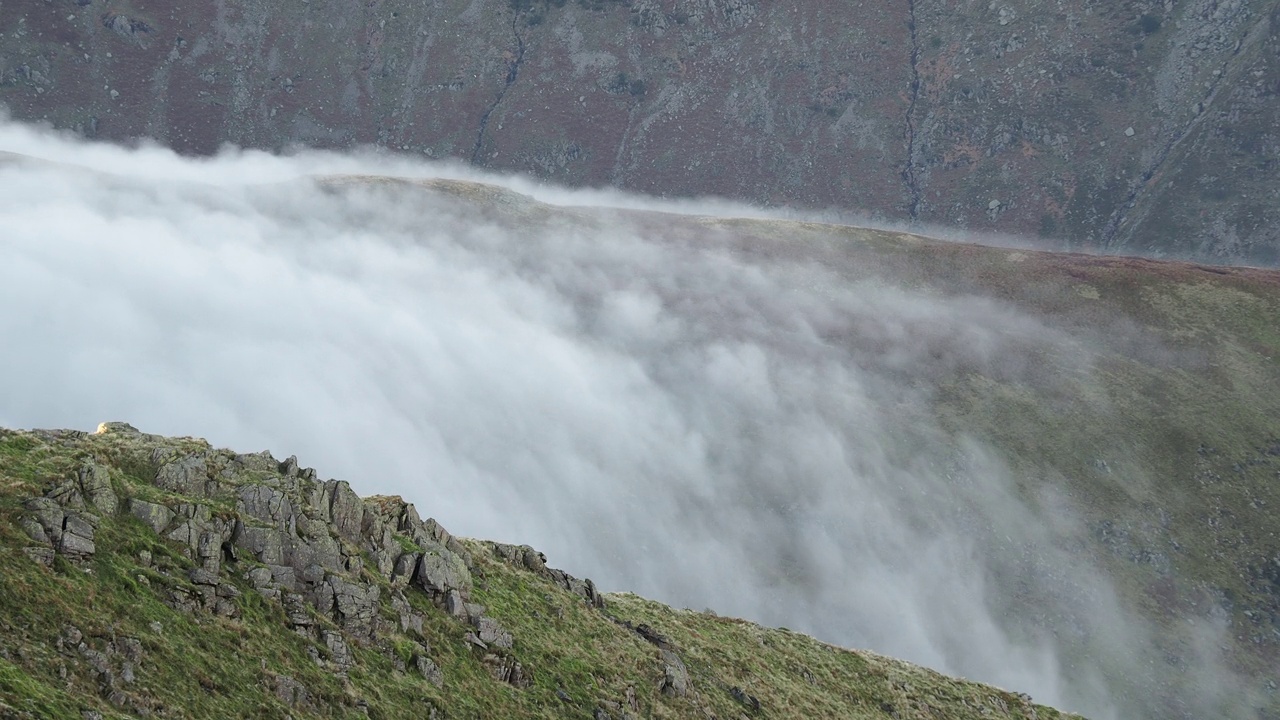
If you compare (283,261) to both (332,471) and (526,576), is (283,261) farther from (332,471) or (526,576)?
(526,576)

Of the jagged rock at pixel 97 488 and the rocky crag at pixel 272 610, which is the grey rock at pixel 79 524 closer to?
the rocky crag at pixel 272 610

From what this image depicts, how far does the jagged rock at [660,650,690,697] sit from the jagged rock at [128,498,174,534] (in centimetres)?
2010

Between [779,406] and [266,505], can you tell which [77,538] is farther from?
[779,406]

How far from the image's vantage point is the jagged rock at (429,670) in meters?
35.0

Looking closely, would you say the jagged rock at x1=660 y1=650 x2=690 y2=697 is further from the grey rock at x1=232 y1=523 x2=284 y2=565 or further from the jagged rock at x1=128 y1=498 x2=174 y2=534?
the jagged rock at x1=128 y1=498 x2=174 y2=534

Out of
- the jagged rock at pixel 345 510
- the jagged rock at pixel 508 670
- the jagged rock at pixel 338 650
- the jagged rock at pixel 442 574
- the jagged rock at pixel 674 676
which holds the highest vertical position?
the jagged rock at pixel 345 510

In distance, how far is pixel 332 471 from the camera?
419 feet

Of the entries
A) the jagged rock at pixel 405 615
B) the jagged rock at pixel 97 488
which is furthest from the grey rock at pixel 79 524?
the jagged rock at pixel 405 615

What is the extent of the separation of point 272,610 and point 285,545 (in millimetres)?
2757

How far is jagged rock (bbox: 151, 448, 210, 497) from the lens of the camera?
33656mm

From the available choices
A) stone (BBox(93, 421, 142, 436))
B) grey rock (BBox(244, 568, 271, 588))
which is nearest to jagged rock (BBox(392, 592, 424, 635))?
grey rock (BBox(244, 568, 271, 588))

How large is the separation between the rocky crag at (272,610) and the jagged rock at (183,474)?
57 millimetres

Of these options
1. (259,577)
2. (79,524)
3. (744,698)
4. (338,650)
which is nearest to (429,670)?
(338,650)

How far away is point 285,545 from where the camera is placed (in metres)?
34.4
